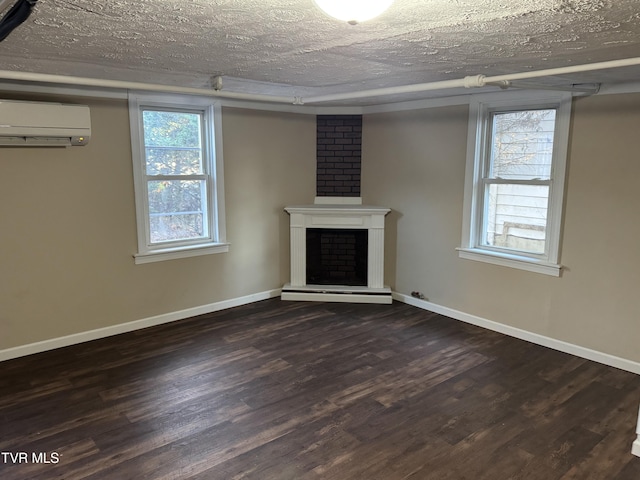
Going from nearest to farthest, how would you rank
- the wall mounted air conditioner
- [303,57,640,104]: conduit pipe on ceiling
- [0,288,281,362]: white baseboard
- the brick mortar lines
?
1. [303,57,640,104]: conduit pipe on ceiling
2. the wall mounted air conditioner
3. [0,288,281,362]: white baseboard
4. the brick mortar lines

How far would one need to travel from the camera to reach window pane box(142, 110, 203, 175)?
4461 millimetres

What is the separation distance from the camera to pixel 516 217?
4.38m

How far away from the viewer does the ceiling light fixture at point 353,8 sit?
1.52m

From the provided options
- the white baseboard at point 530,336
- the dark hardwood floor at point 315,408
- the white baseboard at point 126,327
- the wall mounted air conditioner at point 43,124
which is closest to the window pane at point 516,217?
the white baseboard at point 530,336

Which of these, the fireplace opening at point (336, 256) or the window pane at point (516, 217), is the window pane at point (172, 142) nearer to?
the fireplace opening at point (336, 256)

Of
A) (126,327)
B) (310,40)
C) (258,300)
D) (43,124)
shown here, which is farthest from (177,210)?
(310,40)

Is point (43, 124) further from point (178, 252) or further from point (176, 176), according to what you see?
point (178, 252)

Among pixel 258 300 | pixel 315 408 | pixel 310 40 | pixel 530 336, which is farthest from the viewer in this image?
pixel 258 300

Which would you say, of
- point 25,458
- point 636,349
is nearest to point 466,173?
point 636,349

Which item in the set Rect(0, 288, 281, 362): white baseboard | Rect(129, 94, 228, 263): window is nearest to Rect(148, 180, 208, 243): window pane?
Rect(129, 94, 228, 263): window

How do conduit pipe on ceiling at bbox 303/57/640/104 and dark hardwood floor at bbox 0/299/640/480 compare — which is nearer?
conduit pipe on ceiling at bbox 303/57/640/104

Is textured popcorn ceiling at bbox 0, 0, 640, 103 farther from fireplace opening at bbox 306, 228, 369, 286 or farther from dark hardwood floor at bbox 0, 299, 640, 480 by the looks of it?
fireplace opening at bbox 306, 228, 369, 286

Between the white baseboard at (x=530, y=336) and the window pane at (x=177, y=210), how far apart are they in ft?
7.78

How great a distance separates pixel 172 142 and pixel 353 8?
3452mm
